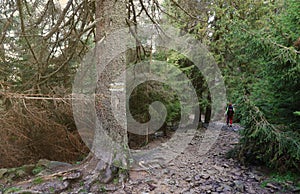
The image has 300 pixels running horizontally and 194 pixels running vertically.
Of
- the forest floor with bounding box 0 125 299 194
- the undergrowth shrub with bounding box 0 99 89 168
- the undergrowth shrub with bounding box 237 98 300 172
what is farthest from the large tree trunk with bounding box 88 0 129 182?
the undergrowth shrub with bounding box 237 98 300 172

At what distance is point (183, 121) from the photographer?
7.60 m

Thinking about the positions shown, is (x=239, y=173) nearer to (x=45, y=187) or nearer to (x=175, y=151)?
(x=175, y=151)

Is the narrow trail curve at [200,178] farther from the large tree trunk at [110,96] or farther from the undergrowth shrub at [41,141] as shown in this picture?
the undergrowth shrub at [41,141]

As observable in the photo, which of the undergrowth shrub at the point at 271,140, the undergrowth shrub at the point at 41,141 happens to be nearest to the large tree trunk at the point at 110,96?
the undergrowth shrub at the point at 41,141

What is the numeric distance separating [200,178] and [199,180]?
9cm

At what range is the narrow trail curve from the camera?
319 centimetres

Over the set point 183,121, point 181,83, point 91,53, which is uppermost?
point 91,53

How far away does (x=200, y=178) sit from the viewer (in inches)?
143

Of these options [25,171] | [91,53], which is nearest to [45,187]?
[25,171]

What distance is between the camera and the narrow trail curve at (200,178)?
319 cm

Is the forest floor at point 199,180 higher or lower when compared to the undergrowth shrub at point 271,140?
lower

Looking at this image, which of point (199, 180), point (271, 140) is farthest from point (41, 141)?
point (271, 140)

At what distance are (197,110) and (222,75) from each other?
4.94ft

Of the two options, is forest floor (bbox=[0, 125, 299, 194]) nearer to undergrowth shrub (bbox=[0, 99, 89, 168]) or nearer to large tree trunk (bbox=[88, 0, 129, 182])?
large tree trunk (bbox=[88, 0, 129, 182])
